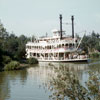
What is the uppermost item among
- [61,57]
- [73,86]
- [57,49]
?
[57,49]

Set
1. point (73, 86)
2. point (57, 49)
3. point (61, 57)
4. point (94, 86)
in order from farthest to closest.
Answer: point (57, 49), point (61, 57), point (73, 86), point (94, 86)

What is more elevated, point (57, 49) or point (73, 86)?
point (57, 49)

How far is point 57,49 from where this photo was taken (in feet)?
156

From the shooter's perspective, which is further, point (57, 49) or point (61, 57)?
point (57, 49)

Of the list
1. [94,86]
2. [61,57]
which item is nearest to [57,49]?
[61,57]

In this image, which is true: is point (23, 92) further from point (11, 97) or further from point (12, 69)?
point (12, 69)

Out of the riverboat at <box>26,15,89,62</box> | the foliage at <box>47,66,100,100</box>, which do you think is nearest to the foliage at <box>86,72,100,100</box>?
the foliage at <box>47,66,100,100</box>

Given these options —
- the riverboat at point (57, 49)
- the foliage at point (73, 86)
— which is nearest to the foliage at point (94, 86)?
the foliage at point (73, 86)

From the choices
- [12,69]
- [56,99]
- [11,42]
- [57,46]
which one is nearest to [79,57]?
[57,46]

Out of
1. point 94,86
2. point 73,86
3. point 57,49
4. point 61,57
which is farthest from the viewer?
point 57,49

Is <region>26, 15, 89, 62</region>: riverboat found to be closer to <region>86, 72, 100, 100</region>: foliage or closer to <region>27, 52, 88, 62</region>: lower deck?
<region>27, 52, 88, 62</region>: lower deck

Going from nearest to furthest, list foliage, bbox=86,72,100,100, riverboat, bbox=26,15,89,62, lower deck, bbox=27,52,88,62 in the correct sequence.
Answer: foliage, bbox=86,72,100,100, lower deck, bbox=27,52,88,62, riverboat, bbox=26,15,89,62

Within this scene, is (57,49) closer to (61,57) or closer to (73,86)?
(61,57)

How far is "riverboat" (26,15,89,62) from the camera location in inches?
1823
